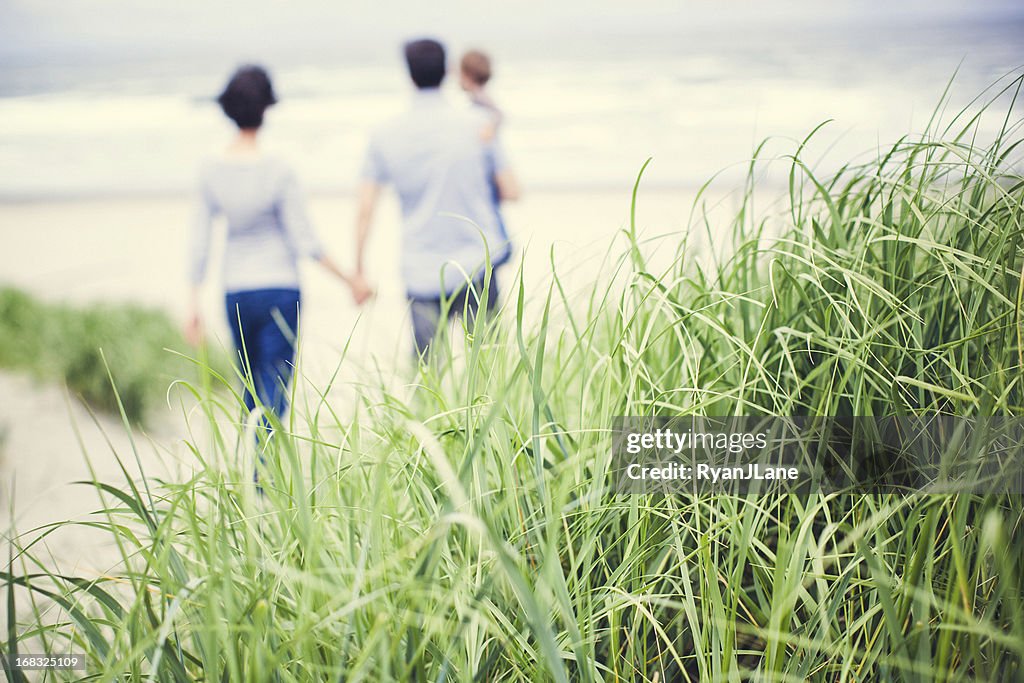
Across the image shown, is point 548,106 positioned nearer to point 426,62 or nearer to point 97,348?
point 426,62

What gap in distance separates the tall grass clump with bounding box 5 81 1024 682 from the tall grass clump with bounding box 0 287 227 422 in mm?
1965

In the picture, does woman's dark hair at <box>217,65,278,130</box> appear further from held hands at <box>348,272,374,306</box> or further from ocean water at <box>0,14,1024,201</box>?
ocean water at <box>0,14,1024,201</box>

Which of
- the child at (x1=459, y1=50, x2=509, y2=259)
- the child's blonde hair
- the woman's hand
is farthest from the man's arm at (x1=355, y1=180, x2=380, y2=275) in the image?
the child's blonde hair

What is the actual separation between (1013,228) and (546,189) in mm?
6392

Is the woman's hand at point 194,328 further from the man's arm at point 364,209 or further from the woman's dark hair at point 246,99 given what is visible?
the woman's dark hair at point 246,99

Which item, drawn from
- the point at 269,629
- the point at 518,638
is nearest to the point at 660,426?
the point at 518,638

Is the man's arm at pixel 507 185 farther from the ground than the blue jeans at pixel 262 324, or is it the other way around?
the man's arm at pixel 507 185

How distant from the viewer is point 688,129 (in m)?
7.64

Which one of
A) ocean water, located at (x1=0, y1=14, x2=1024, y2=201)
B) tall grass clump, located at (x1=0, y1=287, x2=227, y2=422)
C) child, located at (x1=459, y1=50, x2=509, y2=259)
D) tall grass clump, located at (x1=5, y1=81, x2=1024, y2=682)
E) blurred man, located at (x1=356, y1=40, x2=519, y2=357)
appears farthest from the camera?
ocean water, located at (x1=0, y1=14, x2=1024, y2=201)

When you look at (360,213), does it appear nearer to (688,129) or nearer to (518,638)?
(518,638)

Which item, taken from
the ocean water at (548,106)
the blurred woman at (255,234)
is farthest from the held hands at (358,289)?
the ocean water at (548,106)

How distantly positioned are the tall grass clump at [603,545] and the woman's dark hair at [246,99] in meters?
1.62

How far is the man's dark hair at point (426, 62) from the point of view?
2.27 meters

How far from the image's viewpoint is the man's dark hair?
2.27 metres
